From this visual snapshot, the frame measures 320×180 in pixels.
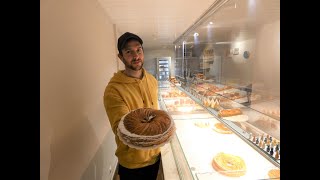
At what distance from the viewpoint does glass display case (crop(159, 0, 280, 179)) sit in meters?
1.09

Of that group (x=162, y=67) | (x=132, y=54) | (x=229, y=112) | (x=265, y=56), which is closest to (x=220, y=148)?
(x=229, y=112)

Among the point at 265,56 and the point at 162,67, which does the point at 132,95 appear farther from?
the point at 162,67

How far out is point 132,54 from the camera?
134 centimetres

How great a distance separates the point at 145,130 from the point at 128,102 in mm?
427

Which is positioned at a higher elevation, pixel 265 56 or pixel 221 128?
pixel 265 56

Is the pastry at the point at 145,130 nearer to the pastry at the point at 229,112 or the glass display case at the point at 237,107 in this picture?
the glass display case at the point at 237,107

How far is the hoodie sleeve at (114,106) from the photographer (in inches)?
44.6

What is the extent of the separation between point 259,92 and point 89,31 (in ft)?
5.85

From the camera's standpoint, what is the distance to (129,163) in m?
1.34

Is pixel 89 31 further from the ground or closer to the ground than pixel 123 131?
further from the ground
